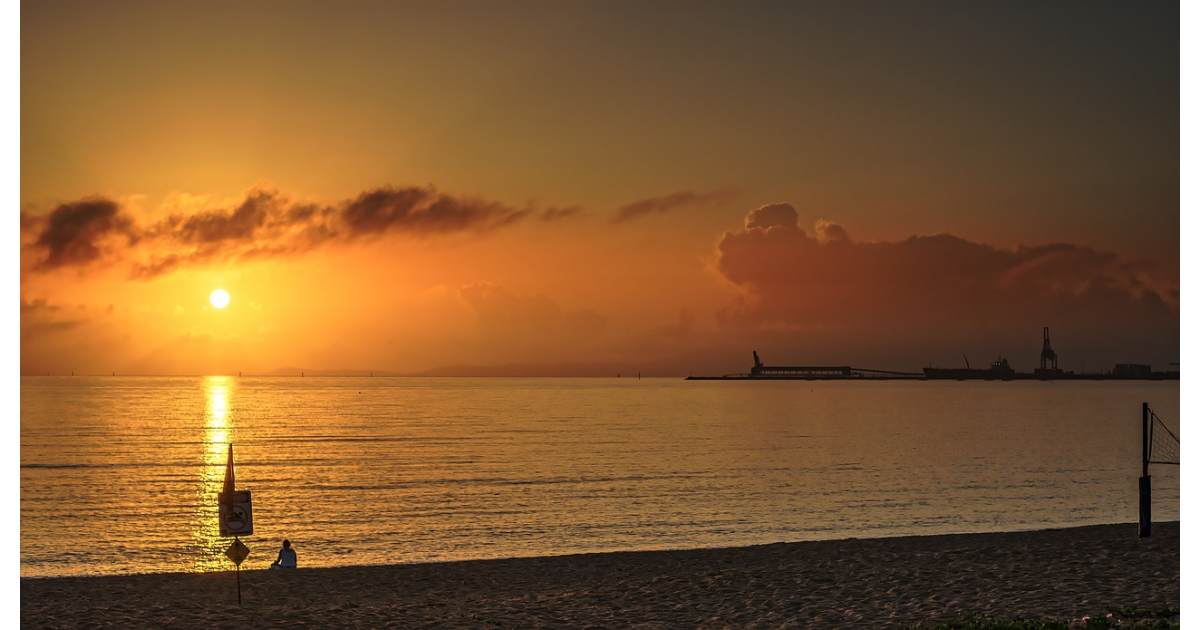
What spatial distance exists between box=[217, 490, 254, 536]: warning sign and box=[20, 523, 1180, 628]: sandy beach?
2210 millimetres

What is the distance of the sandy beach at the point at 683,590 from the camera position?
68.3 ft

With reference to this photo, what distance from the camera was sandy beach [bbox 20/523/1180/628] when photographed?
68.3 ft

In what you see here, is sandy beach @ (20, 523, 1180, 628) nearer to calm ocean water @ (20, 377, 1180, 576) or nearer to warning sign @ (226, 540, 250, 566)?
warning sign @ (226, 540, 250, 566)

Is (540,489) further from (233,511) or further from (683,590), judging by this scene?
(233,511)

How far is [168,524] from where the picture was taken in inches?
2028

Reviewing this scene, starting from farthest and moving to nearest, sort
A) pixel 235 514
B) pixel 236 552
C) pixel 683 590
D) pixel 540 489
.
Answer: pixel 540 489 < pixel 683 590 < pixel 236 552 < pixel 235 514

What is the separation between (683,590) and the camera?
2461cm

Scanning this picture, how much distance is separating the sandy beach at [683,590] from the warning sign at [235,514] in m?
2.21

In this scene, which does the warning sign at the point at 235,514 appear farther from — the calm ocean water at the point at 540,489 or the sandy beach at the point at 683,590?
the calm ocean water at the point at 540,489

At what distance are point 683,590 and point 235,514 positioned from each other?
399 inches

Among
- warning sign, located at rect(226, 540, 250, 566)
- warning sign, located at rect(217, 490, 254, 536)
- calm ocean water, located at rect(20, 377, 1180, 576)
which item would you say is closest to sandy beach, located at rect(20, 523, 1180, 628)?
warning sign, located at rect(226, 540, 250, 566)

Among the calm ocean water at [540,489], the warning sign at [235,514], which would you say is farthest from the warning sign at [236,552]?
the calm ocean water at [540,489]

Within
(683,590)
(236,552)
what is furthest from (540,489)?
(236,552)

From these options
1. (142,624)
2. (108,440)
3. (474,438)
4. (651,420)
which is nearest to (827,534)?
(142,624)
